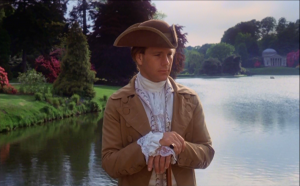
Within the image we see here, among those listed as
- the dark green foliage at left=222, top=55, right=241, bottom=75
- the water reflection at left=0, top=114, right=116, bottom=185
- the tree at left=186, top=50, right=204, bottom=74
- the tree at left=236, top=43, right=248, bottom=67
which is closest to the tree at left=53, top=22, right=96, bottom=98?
the water reflection at left=0, top=114, right=116, bottom=185

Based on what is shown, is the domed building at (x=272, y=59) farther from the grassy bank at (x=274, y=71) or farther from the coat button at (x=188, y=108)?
the coat button at (x=188, y=108)

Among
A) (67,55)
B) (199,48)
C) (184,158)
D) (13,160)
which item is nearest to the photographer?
(184,158)

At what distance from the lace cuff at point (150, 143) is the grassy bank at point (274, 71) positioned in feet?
236

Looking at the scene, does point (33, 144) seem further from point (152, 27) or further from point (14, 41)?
point (152, 27)

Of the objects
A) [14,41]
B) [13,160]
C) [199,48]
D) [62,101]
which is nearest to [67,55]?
[62,101]

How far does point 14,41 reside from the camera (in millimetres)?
11727

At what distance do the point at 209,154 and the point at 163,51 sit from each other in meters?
0.47

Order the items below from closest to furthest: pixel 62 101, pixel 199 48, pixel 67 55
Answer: pixel 62 101
pixel 67 55
pixel 199 48

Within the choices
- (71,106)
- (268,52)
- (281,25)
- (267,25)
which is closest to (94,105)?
(71,106)

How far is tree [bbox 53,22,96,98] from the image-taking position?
17609 mm

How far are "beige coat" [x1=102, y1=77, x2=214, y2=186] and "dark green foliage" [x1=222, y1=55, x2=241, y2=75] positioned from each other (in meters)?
57.4

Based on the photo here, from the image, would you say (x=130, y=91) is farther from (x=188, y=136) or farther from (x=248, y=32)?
(x=248, y=32)

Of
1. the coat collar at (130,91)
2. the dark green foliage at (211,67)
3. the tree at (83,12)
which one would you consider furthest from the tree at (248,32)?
the coat collar at (130,91)

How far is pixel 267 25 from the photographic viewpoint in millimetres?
79375
